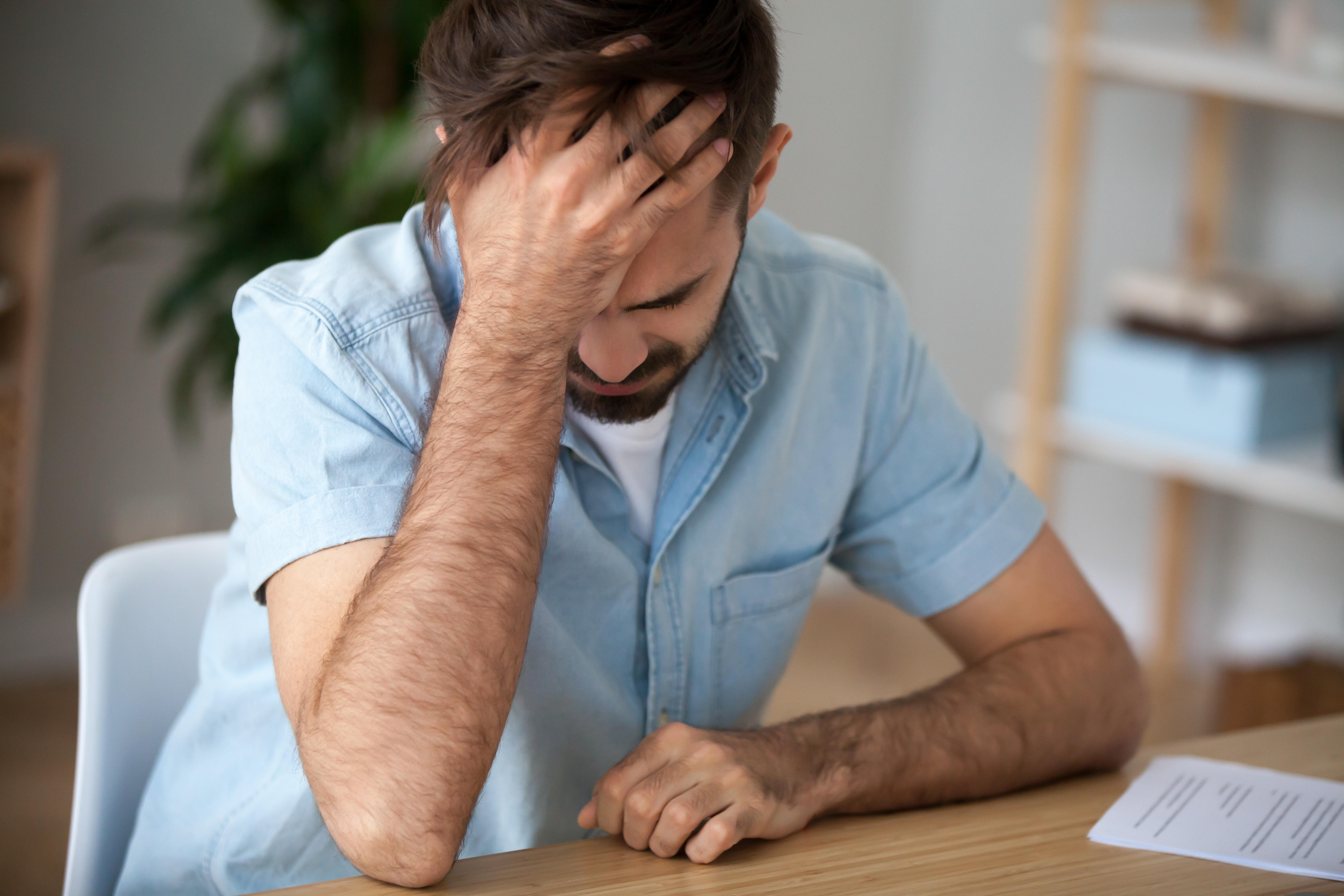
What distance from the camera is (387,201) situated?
6.98ft

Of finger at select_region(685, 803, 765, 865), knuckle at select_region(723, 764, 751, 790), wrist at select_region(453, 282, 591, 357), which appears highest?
wrist at select_region(453, 282, 591, 357)

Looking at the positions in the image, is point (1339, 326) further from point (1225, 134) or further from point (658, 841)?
point (658, 841)

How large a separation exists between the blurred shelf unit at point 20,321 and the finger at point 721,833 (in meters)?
1.63

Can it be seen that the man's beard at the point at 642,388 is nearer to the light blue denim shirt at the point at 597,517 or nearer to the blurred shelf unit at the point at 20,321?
the light blue denim shirt at the point at 597,517

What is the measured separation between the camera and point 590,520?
1.03m

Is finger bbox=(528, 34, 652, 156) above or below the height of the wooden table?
above

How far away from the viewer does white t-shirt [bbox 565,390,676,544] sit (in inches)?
41.0

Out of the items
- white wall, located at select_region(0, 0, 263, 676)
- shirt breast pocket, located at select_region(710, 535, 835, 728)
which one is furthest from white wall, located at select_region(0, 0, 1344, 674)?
shirt breast pocket, located at select_region(710, 535, 835, 728)

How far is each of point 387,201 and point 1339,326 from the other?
5.47 ft

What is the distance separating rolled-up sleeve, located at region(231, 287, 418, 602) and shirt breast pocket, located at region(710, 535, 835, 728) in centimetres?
30

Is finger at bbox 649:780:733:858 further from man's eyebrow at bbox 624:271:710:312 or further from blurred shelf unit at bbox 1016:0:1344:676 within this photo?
blurred shelf unit at bbox 1016:0:1344:676

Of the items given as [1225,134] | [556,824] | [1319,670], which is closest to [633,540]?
[556,824]

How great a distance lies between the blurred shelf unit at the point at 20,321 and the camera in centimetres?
209

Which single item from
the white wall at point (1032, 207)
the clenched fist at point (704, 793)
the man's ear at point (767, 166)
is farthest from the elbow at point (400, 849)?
the white wall at point (1032, 207)
